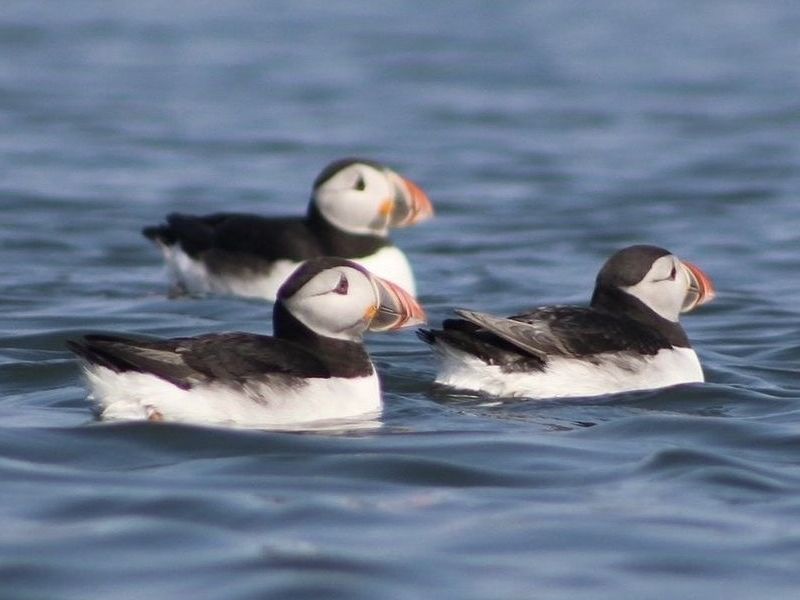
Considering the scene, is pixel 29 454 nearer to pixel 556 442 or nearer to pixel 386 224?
pixel 556 442

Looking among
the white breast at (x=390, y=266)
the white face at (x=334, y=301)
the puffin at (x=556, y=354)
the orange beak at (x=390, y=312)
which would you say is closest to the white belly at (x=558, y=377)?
the puffin at (x=556, y=354)

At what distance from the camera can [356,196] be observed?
12328 millimetres

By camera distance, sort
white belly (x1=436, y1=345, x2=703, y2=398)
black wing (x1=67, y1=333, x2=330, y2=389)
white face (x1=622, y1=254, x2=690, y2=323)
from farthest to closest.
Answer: white face (x1=622, y1=254, x2=690, y2=323)
white belly (x1=436, y1=345, x2=703, y2=398)
black wing (x1=67, y1=333, x2=330, y2=389)

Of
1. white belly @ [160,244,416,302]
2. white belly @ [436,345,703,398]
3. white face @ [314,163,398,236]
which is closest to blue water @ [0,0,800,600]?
white belly @ [436,345,703,398]

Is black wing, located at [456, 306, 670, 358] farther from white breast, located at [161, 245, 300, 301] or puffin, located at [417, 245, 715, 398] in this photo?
white breast, located at [161, 245, 300, 301]

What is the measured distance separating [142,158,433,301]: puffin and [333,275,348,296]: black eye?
3.78 metres

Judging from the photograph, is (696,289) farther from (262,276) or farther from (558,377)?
(262,276)

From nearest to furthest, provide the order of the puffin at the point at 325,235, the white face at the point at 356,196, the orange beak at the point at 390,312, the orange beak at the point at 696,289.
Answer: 1. the orange beak at the point at 390,312
2. the orange beak at the point at 696,289
3. the puffin at the point at 325,235
4. the white face at the point at 356,196

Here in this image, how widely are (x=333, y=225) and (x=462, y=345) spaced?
149 inches

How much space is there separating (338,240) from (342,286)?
4110 millimetres

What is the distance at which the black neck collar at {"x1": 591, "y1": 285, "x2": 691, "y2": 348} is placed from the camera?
9398 millimetres

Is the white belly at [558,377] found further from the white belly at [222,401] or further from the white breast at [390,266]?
the white breast at [390,266]

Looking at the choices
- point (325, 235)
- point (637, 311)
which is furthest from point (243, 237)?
point (637, 311)

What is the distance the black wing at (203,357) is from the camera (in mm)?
7543
